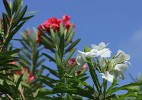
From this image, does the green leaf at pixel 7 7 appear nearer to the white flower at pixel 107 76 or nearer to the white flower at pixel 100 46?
the white flower at pixel 100 46

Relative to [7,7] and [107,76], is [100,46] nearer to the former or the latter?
[107,76]

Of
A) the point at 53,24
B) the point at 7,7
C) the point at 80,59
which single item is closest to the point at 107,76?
the point at 80,59

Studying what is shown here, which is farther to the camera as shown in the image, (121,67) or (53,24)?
(53,24)

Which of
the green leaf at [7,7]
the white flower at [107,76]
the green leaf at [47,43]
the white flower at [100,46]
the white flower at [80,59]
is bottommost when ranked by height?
the white flower at [107,76]

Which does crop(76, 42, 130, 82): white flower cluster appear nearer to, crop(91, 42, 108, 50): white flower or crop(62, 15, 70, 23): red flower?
crop(91, 42, 108, 50): white flower

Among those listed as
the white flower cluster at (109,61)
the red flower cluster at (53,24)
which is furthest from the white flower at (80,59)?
the red flower cluster at (53,24)

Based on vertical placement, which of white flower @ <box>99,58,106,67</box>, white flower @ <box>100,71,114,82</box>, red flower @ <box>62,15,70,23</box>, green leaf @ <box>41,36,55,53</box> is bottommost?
white flower @ <box>100,71,114,82</box>

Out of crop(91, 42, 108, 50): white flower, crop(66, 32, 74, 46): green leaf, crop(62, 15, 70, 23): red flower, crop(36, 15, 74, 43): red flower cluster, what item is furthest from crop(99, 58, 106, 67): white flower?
crop(62, 15, 70, 23): red flower

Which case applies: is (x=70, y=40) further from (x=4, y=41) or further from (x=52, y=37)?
(x=4, y=41)

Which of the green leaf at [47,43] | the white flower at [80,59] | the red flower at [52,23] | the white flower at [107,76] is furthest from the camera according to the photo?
the red flower at [52,23]

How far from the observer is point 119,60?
235cm

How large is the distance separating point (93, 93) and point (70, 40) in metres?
2.36

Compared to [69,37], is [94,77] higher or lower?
lower

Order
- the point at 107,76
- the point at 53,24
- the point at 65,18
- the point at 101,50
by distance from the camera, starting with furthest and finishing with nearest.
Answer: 1. the point at 65,18
2. the point at 53,24
3. the point at 101,50
4. the point at 107,76
